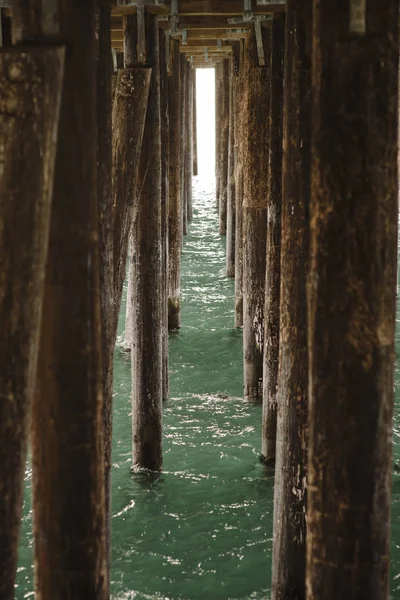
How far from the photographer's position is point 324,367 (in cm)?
239

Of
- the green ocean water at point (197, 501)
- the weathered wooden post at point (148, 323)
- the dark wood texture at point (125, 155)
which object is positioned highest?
the dark wood texture at point (125, 155)

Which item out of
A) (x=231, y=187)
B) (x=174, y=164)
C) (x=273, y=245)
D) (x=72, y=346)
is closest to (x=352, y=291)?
(x=72, y=346)

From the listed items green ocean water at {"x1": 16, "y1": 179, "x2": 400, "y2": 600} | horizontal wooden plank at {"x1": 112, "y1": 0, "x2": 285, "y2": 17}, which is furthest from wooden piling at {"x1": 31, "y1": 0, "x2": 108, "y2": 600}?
horizontal wooden plank at {"x1": 112, "y1": 0, "x2": 285, "y2": 17}

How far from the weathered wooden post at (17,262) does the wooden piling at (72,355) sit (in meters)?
0.24

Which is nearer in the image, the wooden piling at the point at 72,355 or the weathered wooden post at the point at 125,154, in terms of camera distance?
the wooden piling at the point at 72,355

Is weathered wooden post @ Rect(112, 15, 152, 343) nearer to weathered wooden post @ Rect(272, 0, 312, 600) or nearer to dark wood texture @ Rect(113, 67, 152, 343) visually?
dark wood texture @ Rect(113, 67, 152, 343)

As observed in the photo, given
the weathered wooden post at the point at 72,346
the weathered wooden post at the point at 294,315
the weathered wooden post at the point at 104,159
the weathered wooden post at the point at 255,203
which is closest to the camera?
the weathered wooden post at the point at 72,346

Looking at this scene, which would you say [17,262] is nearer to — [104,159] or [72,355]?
[72,355]

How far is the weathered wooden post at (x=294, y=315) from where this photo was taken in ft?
10.2

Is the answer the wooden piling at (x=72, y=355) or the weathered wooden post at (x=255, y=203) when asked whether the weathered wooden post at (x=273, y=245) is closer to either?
the weathered wooden post at (x=255, y=203)

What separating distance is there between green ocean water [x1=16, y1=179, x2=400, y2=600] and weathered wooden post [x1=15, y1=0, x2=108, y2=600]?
1794mm

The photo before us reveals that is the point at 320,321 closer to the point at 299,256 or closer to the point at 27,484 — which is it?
the point at 299,256

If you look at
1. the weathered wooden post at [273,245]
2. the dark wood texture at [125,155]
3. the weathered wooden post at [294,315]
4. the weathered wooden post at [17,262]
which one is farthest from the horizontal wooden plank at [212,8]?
the weathered wooden post at [17,262]

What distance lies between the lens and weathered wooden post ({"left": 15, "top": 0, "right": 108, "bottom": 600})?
8.13ft
